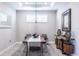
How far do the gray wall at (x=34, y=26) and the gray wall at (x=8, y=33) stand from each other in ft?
0.54

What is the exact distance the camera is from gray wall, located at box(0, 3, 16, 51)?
3.82 metres

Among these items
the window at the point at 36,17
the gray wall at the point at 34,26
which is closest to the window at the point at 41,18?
the window at the point at 36,17

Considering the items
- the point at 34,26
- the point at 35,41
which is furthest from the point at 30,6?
the point at 35,41

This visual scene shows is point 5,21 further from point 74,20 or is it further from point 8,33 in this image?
point 74,20

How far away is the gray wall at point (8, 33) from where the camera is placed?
3818 millimetres

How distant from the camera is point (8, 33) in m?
4.14

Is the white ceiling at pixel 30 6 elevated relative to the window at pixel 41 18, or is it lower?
elevated

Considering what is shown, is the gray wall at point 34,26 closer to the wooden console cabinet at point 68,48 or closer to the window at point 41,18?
the window at point 41,18

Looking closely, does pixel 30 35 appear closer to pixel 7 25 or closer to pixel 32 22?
pixel 32 22

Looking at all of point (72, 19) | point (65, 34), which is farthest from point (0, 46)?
point (72, 19)

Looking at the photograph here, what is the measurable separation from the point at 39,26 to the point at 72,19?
113 cm

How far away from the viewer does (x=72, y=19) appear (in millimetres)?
4055

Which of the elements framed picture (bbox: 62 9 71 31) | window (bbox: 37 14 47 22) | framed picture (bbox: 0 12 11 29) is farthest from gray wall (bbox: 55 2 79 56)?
framed picture (bbox: 0 12 11 29)

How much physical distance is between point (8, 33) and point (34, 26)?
966 mm
